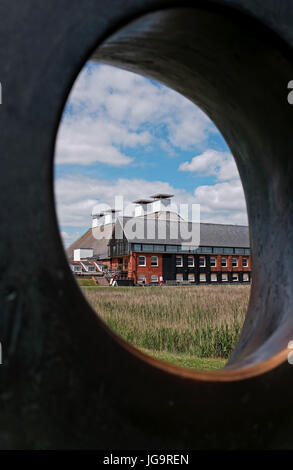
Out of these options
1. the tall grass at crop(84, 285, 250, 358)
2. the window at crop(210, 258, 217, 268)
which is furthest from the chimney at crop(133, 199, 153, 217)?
the tall grass at crop(84, 285, 250, 358)

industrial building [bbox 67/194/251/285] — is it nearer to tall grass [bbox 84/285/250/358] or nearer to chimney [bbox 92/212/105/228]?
chimney [bbox 92/212/105/228]

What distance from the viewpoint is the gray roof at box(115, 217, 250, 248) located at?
46.6 meters

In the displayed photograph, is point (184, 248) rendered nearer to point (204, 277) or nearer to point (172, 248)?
point (172, 248)

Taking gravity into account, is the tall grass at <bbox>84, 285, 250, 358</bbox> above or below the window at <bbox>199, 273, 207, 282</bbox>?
below

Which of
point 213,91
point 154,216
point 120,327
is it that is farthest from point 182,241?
point 213,91

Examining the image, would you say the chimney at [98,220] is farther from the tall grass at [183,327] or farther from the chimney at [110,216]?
the tall grass at [183,327]

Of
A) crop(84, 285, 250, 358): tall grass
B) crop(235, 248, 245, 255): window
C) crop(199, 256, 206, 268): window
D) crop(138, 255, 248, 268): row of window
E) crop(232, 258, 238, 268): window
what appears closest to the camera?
crop(84, 285, 250, 358): tall grass

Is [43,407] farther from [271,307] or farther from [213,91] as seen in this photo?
[213,91]

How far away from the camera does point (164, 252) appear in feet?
152

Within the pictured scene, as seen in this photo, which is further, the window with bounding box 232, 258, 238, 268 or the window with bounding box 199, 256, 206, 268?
the window with bounding box 232, 258, 238, 268

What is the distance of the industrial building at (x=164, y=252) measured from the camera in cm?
4575

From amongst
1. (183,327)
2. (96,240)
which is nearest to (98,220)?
(96,240)

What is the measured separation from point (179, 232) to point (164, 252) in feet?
12.7

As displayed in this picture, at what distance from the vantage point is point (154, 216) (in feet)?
171
